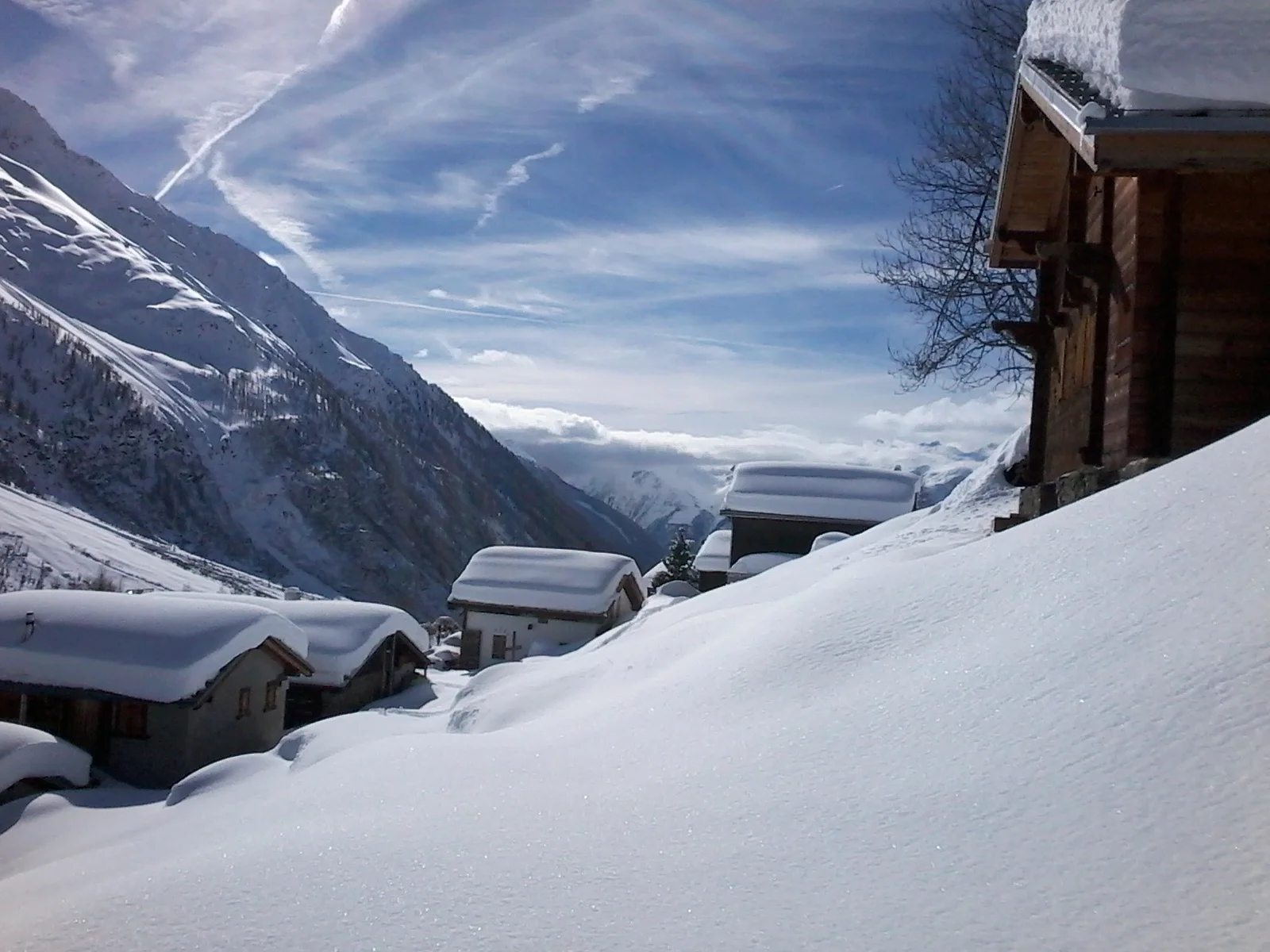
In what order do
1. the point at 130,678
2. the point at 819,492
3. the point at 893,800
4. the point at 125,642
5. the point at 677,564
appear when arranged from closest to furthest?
the point at 893,800, the point at 130,678, the point at 125,642, the point at 819,492, the point at 677,564

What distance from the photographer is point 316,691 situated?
23.8 m

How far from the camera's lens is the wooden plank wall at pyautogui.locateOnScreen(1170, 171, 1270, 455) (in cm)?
663

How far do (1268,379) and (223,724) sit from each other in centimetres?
1869

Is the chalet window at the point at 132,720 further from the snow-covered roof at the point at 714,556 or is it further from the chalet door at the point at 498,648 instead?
the snow-covered roof at the point at 714,556

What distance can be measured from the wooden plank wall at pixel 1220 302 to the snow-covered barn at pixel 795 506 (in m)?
20.5

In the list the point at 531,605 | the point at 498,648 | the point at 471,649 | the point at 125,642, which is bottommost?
the point at 471,649

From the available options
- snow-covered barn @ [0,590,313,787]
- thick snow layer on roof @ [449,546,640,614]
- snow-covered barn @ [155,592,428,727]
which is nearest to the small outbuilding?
thick snow layer on roof @ [449,546,640,614]

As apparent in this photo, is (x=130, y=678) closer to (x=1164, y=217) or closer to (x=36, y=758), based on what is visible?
(x=36, y=758)

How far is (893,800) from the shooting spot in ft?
10.5

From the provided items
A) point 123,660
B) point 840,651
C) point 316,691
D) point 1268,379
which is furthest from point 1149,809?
point 316,691

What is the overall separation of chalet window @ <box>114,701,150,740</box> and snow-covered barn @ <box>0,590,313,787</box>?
2 centimetres

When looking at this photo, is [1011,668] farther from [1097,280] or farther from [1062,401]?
[1062,401]

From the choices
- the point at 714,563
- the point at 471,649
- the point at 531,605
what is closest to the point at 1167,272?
the point at 714,563

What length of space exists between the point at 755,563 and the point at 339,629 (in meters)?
12.0
